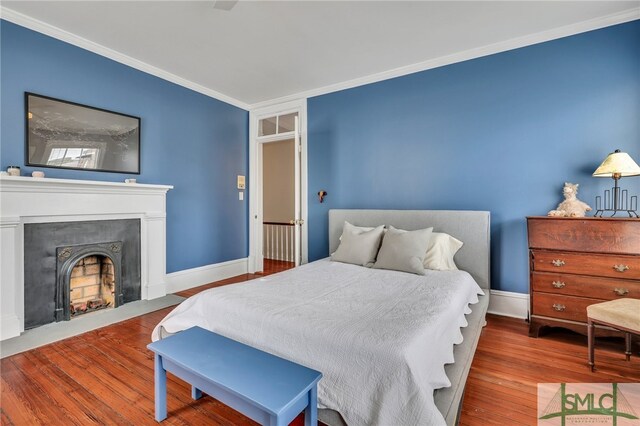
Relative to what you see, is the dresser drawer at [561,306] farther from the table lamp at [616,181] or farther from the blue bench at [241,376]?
the blue bench at [241,376]

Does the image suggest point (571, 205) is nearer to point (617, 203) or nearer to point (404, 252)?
point (617, 203)

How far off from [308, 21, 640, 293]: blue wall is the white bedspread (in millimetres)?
1333

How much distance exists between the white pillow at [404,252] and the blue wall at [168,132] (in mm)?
2704

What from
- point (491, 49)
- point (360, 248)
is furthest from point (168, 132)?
point (491, 49)

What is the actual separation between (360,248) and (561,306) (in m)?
1.78

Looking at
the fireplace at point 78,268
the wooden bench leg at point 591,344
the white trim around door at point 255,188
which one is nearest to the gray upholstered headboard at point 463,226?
the wooden bench leg at point 591,344

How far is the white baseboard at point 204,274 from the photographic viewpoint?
13.0 ft

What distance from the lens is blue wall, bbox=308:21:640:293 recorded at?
2.70m

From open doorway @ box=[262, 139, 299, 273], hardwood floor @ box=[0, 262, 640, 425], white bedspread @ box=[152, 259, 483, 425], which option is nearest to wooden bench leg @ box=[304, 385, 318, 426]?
white bedspread @ box=[152, 259, 483, 425]

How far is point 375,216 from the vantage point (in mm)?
3709

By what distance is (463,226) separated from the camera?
3174mm

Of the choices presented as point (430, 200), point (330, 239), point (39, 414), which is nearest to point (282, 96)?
point (330, 239)

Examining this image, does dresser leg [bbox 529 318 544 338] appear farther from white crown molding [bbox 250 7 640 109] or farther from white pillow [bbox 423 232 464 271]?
white crown molding [bbox 250 7 640 109]

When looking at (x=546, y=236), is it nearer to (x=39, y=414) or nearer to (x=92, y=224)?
(x=39, y=414)
